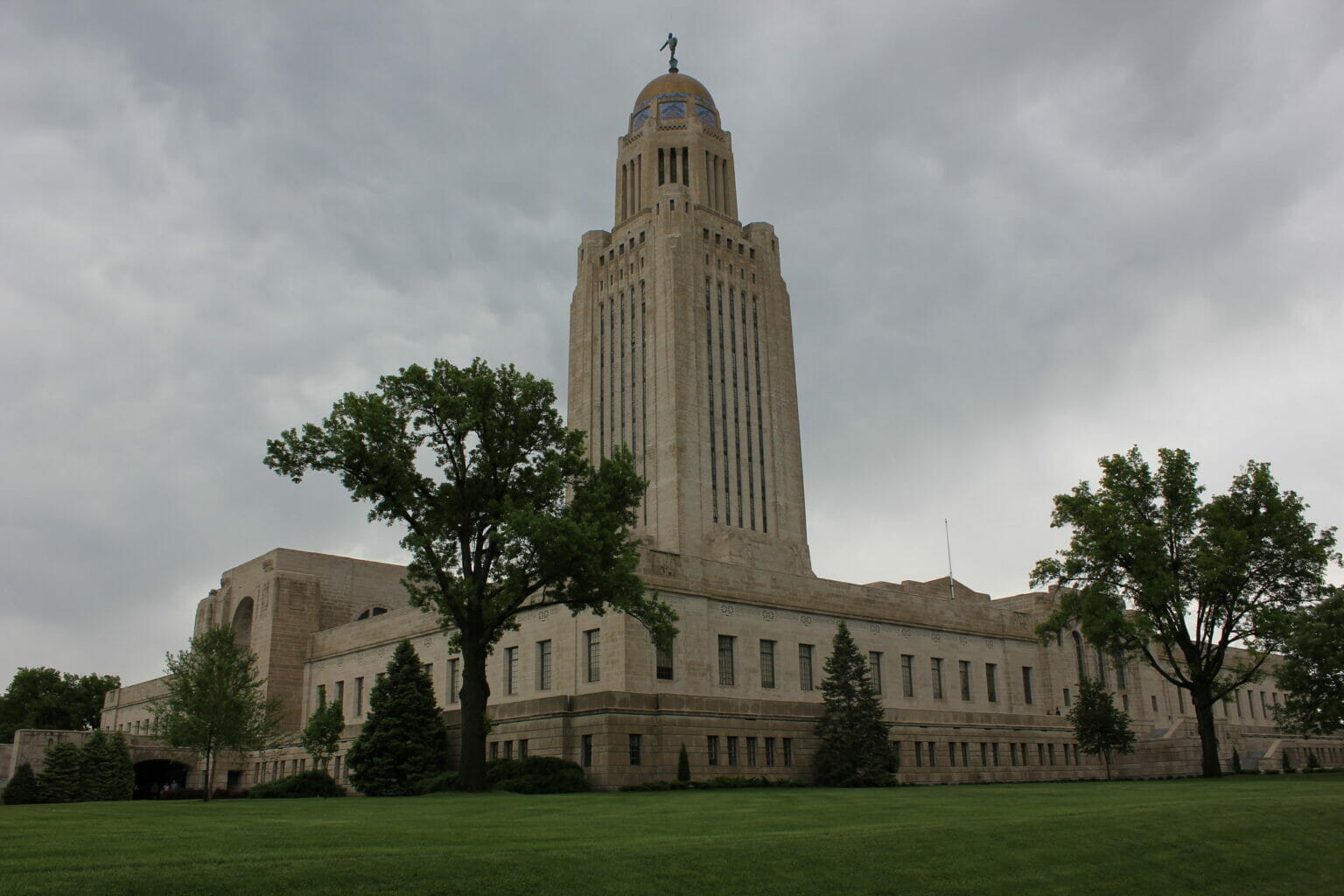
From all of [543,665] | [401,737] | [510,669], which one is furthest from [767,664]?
[401,737]

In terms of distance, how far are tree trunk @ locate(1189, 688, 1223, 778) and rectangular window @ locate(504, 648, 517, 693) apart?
28093 mm

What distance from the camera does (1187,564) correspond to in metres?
42.9

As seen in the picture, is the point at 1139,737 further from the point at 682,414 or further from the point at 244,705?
the point at 244,705

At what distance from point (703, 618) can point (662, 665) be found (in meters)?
3.06

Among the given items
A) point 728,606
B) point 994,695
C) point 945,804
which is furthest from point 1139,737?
point 945,804

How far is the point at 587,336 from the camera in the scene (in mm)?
79750

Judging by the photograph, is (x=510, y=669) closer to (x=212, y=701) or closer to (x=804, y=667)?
(x=212, y=701)

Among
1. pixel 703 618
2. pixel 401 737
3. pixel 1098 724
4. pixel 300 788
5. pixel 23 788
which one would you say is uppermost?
pixel 703 618

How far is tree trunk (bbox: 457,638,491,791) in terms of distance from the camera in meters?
33.9

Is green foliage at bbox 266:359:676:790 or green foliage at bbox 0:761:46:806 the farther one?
green foliage at bbox 0:761:46:806

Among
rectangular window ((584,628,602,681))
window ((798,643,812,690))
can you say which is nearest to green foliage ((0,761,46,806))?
rectangular window ((584,628,602,681))

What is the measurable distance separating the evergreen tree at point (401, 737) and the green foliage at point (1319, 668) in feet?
120

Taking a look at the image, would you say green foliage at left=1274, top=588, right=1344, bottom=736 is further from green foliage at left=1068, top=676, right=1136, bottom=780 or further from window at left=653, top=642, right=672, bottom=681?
window at left=653, top=642, right=672, bottom=681

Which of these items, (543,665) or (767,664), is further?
(767,664)
